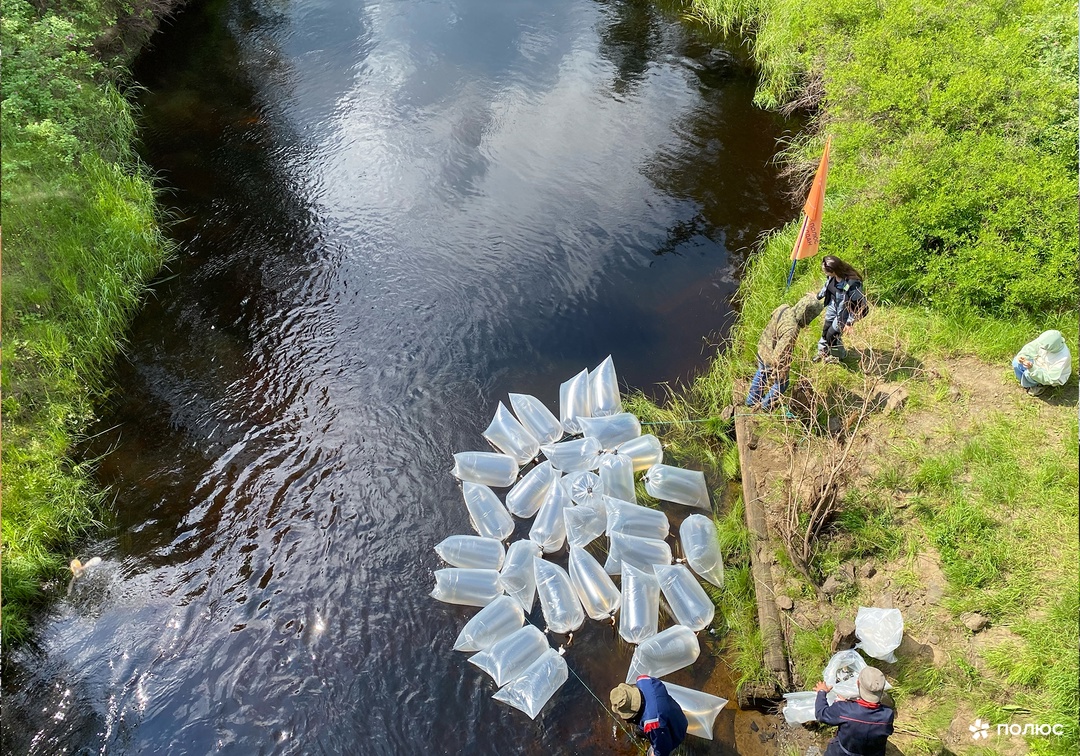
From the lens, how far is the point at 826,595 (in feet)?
18.6

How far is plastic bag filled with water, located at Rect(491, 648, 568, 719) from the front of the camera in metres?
5.23

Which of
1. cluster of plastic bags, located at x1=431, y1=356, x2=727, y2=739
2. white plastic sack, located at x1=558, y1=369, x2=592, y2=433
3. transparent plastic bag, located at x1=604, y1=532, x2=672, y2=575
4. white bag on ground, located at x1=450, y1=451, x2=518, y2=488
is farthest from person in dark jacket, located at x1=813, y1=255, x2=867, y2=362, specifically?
white bag on ground, located at x1=450, y1=451, x2=518, y2=488

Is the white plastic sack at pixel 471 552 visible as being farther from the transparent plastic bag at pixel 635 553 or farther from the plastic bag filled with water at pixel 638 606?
the plastic bag filled with water at pixel 638 606

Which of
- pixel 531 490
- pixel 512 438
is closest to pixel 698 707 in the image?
pixel 531 490

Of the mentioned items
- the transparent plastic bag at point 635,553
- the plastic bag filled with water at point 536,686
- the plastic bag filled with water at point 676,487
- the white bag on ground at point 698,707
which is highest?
the plastic bag filled with water at point 676,487

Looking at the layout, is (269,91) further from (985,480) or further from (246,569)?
(985,480)

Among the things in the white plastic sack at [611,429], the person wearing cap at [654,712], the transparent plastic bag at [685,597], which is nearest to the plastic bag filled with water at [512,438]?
the white plastic sack at [611,429]

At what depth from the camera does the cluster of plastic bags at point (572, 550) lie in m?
5.44

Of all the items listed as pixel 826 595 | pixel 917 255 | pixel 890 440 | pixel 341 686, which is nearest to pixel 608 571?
pixel 826 595

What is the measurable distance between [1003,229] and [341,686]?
792 cm

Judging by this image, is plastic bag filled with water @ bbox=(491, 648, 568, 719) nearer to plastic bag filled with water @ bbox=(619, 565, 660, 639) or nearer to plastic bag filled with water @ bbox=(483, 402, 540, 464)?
plastic bag filled with water @ bbox=(619, 565, 660, 639)

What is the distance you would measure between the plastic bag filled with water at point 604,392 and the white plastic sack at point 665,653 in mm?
2398

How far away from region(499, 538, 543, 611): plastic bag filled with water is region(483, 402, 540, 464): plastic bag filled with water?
1.15 meters

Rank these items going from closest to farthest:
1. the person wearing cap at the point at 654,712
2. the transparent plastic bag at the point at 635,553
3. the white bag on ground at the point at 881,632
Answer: the person wearing cap at the point at 654,712
the white bag on ground at the point at 881,632
the transparent plastic bag at the point at 635,553
